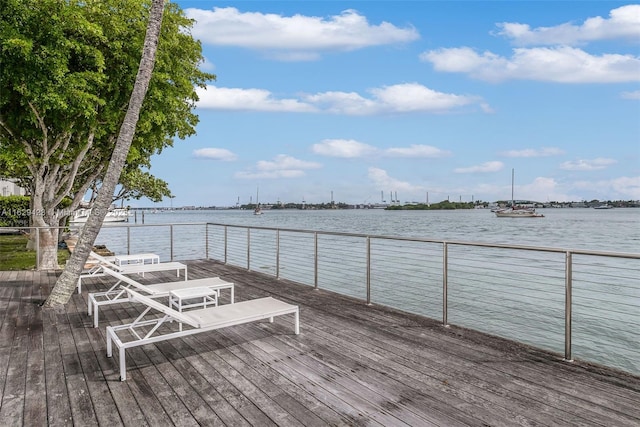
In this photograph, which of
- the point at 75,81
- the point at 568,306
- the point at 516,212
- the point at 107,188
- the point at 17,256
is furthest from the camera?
the point at 516,212

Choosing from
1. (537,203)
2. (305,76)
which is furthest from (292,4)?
(537,203)

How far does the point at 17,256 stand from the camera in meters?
13.4

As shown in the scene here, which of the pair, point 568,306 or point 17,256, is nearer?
point 568,306

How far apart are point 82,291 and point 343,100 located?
23.4m

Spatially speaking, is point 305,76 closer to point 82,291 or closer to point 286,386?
point 82,291

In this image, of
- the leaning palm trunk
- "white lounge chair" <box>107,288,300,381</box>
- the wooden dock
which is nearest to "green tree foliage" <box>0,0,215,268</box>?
the leaning palm trunk

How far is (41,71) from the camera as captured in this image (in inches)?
288

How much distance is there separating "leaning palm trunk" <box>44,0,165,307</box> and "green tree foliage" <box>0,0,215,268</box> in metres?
2.45

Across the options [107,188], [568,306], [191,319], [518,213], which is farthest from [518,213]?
[191,319]

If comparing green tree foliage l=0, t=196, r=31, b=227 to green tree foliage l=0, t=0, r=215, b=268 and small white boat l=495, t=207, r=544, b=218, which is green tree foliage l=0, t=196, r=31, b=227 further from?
small white boat l=495, t=207, r=544, b=218

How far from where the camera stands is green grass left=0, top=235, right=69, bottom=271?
37.3ft

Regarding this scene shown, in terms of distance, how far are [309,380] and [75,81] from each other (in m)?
7.02

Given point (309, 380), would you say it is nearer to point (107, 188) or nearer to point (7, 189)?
point (107, 188)

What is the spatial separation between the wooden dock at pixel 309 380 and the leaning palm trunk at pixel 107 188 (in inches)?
32.6
